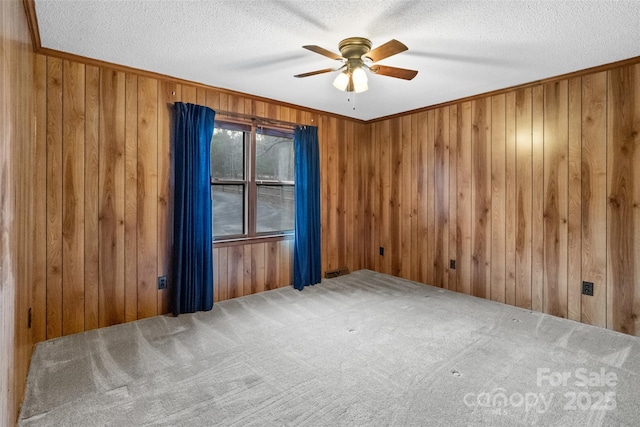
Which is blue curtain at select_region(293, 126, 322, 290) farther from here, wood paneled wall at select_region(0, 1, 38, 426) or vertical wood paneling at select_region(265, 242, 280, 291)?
wood paneled wall at select_region(0, 1, 38, 426)

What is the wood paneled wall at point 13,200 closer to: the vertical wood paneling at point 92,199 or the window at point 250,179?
the vertical wood paneling at point 92,199

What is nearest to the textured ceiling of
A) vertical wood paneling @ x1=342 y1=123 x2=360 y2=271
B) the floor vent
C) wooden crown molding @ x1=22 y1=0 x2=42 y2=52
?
wooden crown molding @ x1=22 y1=0 x2=42 y2=52

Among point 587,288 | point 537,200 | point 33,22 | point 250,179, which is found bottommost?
point 587,288

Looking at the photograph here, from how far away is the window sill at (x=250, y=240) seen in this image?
3670 millimetres

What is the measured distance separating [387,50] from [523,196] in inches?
91.4

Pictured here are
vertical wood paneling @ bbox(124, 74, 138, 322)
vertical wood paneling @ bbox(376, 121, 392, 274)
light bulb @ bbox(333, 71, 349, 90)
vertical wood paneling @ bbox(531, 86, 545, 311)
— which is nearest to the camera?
light bulb @ bbox(333, 71, 349, 90)

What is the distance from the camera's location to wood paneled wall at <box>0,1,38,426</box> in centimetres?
132

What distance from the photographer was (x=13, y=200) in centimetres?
157

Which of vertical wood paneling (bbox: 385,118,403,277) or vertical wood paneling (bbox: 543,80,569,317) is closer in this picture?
vertical wood paneling (bbox: 543,80,569,317)

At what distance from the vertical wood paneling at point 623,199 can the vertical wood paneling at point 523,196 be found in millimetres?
636

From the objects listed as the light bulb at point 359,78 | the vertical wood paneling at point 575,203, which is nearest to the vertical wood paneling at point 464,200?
the vertical wood paneling at point 575,203

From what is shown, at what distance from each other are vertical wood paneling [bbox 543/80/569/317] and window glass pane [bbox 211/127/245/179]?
3.27m

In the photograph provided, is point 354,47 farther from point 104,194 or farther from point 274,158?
point 104,194

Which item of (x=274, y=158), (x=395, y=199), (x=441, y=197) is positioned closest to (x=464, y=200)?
(x=441, y=197)
